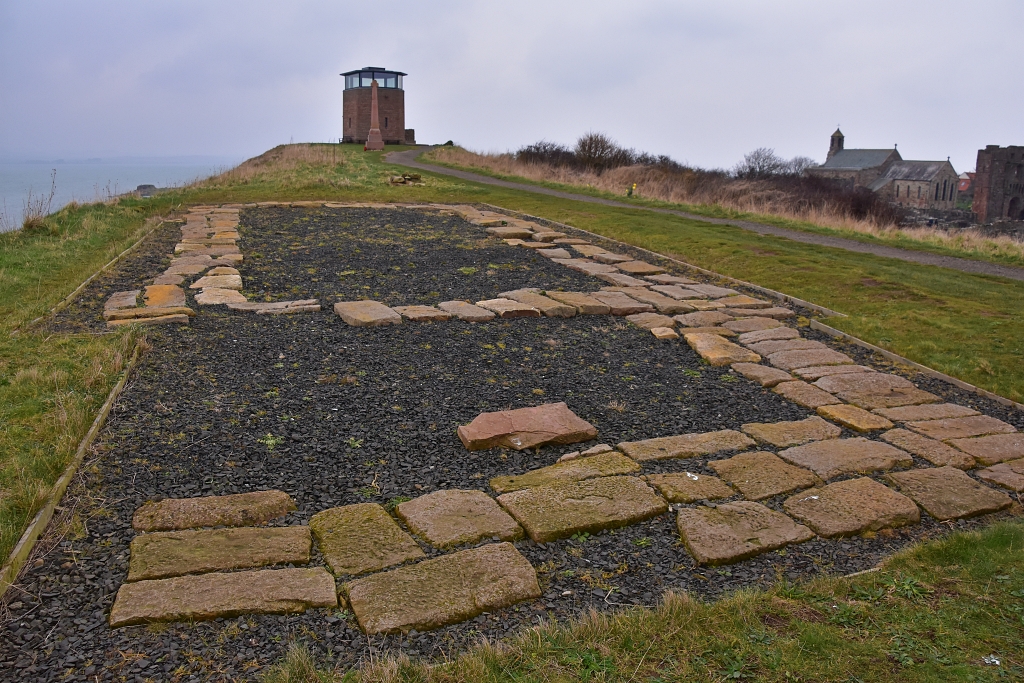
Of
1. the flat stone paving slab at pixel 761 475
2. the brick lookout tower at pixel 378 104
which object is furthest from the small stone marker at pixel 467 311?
the brick lookout tower at pixel 378 104

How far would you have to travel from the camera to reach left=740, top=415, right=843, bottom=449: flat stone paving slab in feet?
14.9

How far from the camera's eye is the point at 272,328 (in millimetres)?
6492

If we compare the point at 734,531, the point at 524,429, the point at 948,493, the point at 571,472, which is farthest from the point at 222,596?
the point at 948,493

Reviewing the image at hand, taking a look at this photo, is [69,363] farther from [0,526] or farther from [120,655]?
[120,655]

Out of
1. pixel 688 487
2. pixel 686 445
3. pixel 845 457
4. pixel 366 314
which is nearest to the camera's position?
pixel 688 487

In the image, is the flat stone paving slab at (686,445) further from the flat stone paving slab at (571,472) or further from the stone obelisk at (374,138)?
the stone obelisk at (374,138)

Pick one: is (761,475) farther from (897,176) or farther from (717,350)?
(897,176)

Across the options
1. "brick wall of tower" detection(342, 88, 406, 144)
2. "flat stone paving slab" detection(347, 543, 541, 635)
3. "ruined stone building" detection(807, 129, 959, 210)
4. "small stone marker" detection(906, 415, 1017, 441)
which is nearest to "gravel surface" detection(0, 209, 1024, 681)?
"flat stone paving slab" detection(347, 543, 541, 635)

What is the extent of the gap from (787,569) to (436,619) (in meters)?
1.55

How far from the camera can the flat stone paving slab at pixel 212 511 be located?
3.30 m

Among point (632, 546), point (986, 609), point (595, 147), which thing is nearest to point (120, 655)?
point (632, 546)

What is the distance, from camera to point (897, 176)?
7731 centimetres

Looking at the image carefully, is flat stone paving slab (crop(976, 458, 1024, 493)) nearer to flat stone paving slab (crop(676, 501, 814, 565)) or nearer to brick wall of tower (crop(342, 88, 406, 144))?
flat stone paving slab (crop(676, 501, 814, 565))

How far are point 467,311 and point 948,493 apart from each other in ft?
14.5
